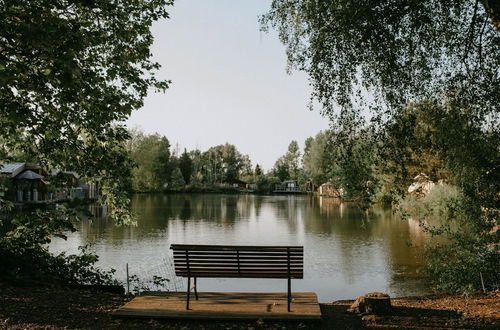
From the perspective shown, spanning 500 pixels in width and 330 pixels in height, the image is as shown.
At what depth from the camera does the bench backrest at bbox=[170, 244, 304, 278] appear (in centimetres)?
641

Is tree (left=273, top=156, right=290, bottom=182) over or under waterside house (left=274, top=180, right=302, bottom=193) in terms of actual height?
over

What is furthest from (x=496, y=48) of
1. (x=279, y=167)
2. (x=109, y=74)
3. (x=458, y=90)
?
(x=279, y=167)

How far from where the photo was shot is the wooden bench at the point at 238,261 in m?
6.41

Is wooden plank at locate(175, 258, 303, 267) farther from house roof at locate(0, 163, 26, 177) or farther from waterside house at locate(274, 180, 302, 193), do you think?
waterside house at locate(274, 180, 302, 193)

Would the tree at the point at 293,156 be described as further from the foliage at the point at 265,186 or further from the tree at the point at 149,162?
the tree at the point at 149,162

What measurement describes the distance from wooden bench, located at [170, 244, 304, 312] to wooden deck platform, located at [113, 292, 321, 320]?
0.27 meters

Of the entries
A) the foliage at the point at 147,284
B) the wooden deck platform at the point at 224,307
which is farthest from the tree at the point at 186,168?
the wooden deck platform at the point at 224,307

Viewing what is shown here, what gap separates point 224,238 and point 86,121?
16537mm

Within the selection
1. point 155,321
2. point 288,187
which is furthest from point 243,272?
point 288,187

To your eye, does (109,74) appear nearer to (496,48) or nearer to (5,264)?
(5,264)

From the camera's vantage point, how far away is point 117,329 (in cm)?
563

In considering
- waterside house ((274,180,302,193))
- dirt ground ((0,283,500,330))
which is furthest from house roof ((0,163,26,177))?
waterside house ((274,180,302,193))

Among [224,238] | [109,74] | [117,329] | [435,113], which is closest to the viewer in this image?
[117,329]

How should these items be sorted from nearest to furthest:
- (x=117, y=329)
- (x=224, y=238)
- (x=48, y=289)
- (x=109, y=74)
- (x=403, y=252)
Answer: (x=117, y=329) → (x=109, y=74) → (x=48, y=289) → (x=403, y=252) → (x=224, y=238)
